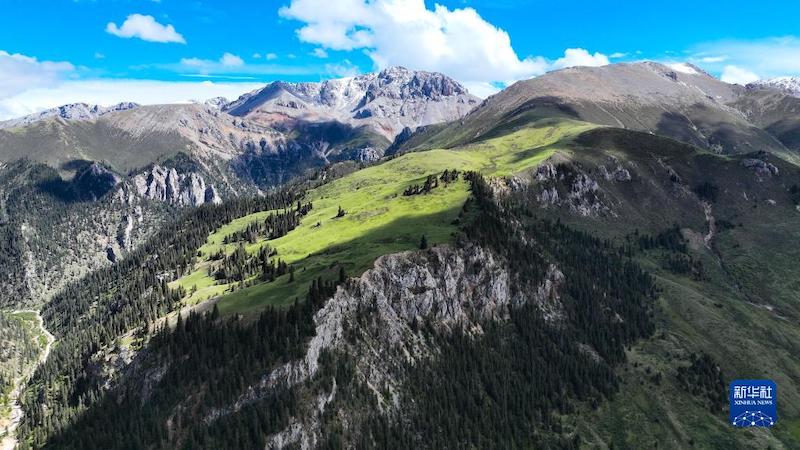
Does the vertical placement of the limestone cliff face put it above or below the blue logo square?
above

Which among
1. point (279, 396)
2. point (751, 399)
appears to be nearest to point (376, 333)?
point (279, 396)

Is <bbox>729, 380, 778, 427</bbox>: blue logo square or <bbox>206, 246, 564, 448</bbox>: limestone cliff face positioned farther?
<bbox>206, 246, 564, 448</bbox>: limestone cliff face

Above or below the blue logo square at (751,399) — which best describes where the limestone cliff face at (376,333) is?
above

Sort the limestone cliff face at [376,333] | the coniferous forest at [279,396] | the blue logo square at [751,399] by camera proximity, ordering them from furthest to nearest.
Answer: the limestone cliff face at [376,333] → the coniferous forest at [279,396] → the blue logo square at [751,399]

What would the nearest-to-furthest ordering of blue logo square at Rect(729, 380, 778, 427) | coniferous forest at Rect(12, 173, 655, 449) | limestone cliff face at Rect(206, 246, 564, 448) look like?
blue logo square at Rect(729, 380, 778, 427) → coniferous forest at Rect(12, 173, 655, 449) → limestone cliff face at Rect(206, 246, 564, 448)

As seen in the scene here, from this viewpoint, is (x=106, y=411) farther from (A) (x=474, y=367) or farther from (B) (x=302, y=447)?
(A) (x=474, y=367)

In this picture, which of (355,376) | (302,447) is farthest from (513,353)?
(302,447)

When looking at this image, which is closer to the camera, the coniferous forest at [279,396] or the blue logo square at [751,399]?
the blue logo square at [751,399]

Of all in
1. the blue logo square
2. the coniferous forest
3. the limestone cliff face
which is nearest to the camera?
the blue logo square

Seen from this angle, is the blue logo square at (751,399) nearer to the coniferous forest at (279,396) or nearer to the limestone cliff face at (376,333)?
the coniferous forest at (279,396)

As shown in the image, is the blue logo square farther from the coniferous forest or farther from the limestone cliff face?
the limestone cliff face

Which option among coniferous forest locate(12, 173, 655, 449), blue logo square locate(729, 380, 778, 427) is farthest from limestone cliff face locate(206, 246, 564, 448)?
blue logo square locate(729, 380, 778, 427)

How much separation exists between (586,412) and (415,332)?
2541 inches

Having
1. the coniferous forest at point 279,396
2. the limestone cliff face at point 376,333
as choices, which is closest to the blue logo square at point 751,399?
the coniferous forest at point 279,396
